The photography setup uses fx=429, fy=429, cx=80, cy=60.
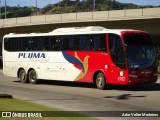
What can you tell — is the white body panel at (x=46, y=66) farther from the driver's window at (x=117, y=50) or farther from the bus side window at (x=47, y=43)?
the driver's window at (x=117, y=50)

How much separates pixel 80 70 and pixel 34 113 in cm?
1190

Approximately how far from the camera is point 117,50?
20656mm

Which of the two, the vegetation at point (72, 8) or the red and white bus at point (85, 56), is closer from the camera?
the red and white bus at point (85, 56)

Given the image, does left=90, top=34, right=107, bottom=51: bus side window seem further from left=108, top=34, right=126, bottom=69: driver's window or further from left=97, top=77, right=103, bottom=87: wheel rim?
left=97, top=77, right=103, bottom=87: wheel rim

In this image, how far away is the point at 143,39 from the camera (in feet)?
69.8

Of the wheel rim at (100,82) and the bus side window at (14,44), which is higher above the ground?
the bus side window at (14,44)

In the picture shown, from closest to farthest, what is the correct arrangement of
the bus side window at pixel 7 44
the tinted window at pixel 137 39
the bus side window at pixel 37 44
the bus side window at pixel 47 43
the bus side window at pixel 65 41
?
the tinted window at pixel 137 39 < the bus side window at pixel 65 41 < the bus side window at pixel 47 43 < the bus side window at pixel 37 44 < the bus side window at pixel 7 44

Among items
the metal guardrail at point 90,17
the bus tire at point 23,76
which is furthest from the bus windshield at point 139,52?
the metal guardrail at point 90,17

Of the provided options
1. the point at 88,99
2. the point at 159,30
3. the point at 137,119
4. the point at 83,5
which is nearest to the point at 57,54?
the point at 88,99

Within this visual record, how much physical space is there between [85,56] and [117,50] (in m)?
2.43

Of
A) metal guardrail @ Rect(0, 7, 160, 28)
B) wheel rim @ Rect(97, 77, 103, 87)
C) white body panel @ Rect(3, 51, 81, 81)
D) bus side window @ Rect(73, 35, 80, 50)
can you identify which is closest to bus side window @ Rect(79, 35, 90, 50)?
bus side window @ Rect(73, 35, 80, 50)

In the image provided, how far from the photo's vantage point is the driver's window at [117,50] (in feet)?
66.9

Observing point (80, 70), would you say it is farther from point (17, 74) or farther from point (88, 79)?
point (17, 74)

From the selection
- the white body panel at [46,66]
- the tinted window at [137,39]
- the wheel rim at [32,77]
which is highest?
the tinted window at [137,39]
